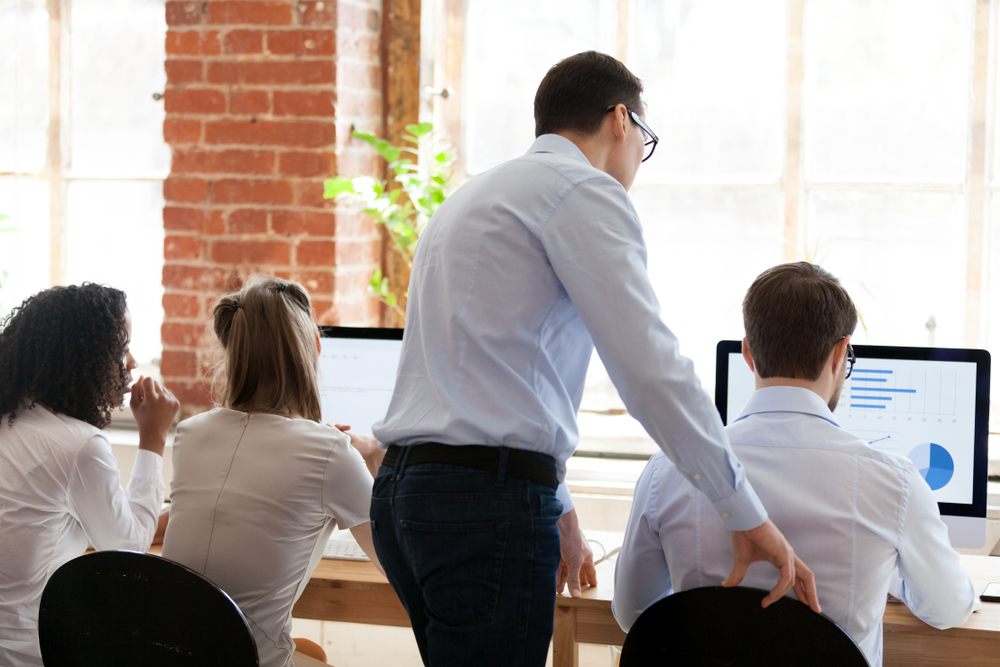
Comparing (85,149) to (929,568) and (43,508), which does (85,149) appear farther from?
(929,568)

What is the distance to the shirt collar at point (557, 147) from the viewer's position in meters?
1.47

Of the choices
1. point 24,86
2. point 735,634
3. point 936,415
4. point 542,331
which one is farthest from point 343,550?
point 24,86

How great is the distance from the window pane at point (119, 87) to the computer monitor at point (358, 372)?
4.38 ft

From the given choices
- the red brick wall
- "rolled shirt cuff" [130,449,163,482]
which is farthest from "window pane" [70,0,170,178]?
"rolled shirt cuff" [130,449,163,482]

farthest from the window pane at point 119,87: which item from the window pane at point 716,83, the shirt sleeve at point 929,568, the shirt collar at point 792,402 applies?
the shirt sleeve at point 929,568

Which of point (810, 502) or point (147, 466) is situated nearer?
point (810, 502)

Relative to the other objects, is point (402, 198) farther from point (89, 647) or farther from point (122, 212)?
point (89, 647)

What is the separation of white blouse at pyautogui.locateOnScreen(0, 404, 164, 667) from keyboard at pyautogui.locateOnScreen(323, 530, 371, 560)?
41 cm

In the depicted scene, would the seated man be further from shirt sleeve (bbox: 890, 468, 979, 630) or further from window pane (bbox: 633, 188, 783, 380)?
window pane (bbox: 633, 188, 783, 380)

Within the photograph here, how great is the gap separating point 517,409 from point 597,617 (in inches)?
25.3

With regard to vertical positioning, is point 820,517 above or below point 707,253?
below

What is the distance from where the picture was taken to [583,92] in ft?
4.91

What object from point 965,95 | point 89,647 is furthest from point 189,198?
point 965,95

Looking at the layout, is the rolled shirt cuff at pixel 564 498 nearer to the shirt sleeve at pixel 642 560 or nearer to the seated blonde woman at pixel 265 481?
the shirt sleeve at pixel 642 560
